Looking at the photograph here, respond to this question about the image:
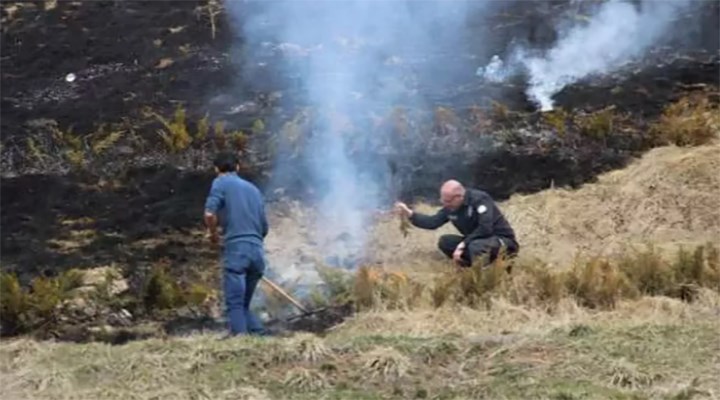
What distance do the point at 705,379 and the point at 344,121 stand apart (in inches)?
229

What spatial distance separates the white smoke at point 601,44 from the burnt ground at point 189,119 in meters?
0.22

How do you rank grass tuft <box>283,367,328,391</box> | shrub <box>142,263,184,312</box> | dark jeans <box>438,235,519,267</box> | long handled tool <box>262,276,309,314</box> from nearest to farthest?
grass tuft <box>283,367,328,391</box> < long handled tool <box>262,276,309,314</box> < shrub <box>142,263,184,312</box> < dark jeans <box>438,235,519,267</box>

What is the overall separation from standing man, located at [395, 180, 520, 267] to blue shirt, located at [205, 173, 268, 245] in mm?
1619

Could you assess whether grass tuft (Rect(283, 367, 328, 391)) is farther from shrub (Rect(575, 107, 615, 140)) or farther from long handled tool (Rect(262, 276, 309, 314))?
shrub (Rect(575, 107, 615, 140))

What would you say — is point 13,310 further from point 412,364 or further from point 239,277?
point 412,364

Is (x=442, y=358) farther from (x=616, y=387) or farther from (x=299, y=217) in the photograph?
(x=299, y=217)

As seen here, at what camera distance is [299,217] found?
10383 millimetres

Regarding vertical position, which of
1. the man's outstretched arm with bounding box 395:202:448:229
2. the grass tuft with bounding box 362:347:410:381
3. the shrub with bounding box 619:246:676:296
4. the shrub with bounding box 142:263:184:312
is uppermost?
the grass tuft with bounding box 362:347:410:381

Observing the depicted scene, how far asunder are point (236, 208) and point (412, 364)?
5.79 feet

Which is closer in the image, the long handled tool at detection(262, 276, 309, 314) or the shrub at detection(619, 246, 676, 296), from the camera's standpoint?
the shrub at detection(619, 246, 676, 296)

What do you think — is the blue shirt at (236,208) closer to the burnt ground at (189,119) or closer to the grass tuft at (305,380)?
the grass tuft at (305,380)

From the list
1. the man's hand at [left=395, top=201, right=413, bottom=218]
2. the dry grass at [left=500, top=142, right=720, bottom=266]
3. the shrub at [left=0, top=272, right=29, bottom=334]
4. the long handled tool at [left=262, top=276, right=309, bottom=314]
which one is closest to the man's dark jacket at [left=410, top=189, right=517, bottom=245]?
the man's hand at [left=395, top=201, right=413, bottom=218]

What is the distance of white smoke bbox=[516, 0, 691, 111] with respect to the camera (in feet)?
43.7

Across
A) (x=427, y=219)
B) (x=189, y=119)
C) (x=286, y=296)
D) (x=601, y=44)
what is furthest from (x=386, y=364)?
(x=601, y=44)
